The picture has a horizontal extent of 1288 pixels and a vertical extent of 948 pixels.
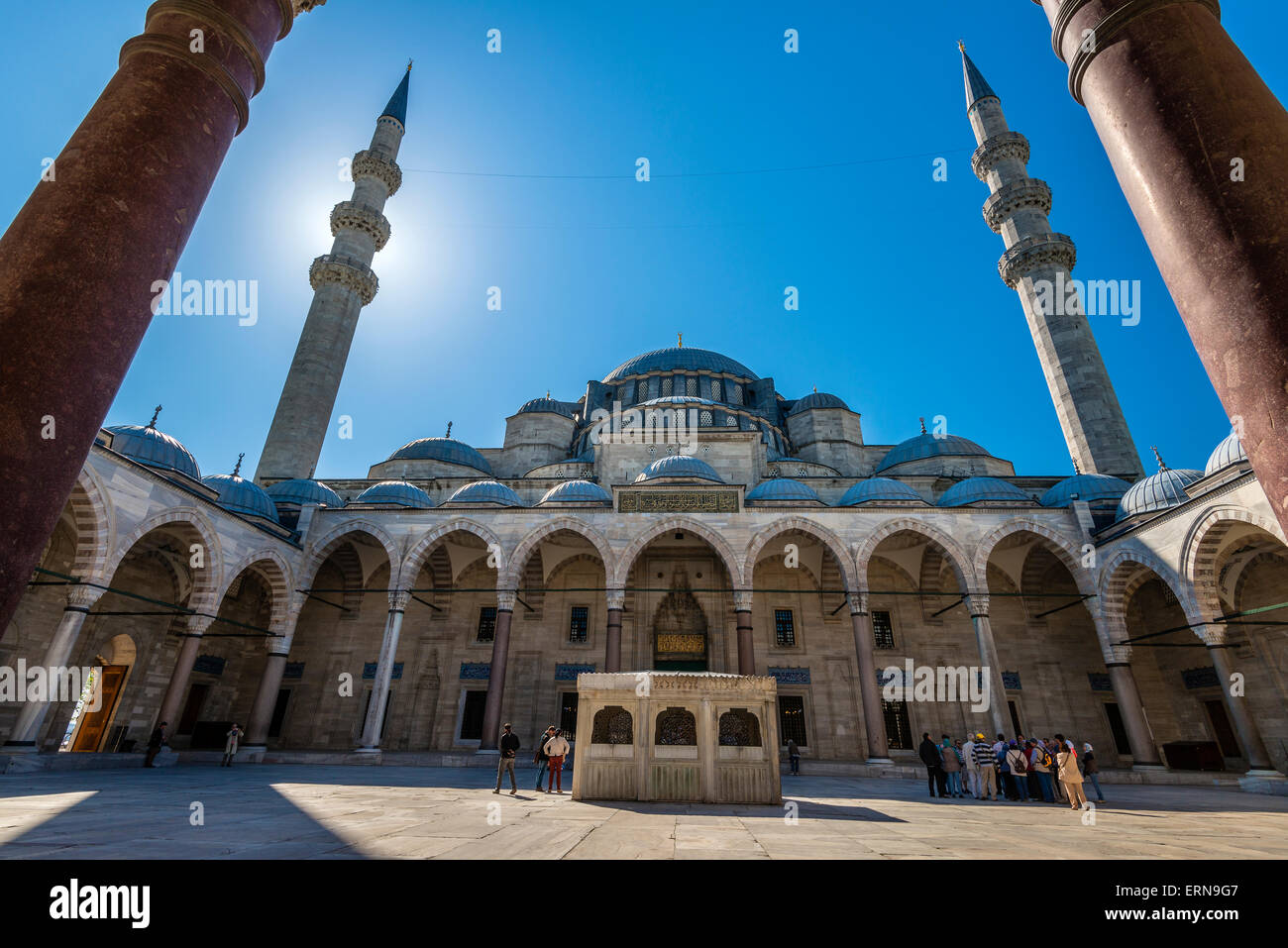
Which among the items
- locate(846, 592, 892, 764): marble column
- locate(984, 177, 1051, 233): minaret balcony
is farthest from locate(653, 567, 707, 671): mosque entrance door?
locate(984, 177, 1051, 233): minaret balcony

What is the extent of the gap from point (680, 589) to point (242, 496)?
11.8m

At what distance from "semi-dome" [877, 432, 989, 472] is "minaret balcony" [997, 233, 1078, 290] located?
6.43 m

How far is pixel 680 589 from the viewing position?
652 inches

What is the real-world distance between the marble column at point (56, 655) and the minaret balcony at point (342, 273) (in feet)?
51.0

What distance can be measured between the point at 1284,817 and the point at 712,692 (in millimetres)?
7257

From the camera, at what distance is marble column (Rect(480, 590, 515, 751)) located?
13812 mm

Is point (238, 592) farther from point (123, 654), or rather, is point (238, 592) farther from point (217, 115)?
point (217, 115)

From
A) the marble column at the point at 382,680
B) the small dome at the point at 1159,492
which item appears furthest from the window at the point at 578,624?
the small dome at the point at 1159,492

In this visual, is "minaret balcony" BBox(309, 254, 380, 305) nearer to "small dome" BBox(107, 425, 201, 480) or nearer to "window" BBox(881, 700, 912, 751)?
"small dome" BBox(107, 425, 201, 480)

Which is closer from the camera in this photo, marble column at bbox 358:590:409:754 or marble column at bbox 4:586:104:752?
marble column at bbox 4:586:104:752

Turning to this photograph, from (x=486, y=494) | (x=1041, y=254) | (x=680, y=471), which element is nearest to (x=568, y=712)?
(x=486, y=494)

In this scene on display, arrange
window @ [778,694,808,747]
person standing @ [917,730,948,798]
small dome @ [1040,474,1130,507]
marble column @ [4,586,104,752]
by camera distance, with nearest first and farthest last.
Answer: marble column @ [4,586,104,752], person standing @ [917,730,948,798], window @ [778,694,808,747], small dome @ [1040,474,1130,507]

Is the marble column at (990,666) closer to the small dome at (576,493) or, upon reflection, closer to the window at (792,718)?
the window at (792,718)

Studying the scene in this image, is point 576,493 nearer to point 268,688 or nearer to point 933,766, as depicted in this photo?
point 268,688
